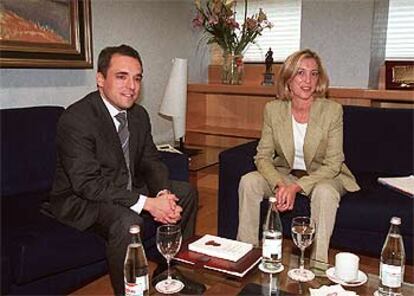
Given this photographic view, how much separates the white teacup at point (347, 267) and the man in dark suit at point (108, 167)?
750mm

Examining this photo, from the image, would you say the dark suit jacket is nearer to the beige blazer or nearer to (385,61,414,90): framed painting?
the beige blazer

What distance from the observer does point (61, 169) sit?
193 centimetres

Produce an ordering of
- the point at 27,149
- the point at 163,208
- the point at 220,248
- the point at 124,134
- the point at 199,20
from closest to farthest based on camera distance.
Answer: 1. the point at 220,248
2. the point at 163,208
3. the point at 124,134
4. the point at 27,149
5. the point at 199,20

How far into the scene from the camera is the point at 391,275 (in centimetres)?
134

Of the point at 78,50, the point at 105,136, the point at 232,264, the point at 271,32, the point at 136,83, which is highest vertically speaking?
the point at 271,32

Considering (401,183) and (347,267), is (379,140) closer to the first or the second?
(401,183)

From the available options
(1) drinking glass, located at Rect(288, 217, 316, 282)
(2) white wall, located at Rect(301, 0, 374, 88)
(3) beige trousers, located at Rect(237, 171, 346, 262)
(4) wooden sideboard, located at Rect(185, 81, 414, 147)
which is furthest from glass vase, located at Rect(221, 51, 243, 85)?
(1) drinking glass, located at Rect(288, 217, 316, 282)

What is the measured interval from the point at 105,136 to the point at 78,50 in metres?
0.95

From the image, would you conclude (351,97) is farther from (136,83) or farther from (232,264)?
(232,264)

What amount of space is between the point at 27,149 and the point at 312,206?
4.73 feet

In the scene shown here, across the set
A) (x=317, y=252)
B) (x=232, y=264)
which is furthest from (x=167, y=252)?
(x=317, y=252)

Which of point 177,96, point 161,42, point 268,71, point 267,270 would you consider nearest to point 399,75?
point 268,71

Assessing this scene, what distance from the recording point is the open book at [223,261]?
1.47 metres

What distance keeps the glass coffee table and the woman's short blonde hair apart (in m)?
1.15
